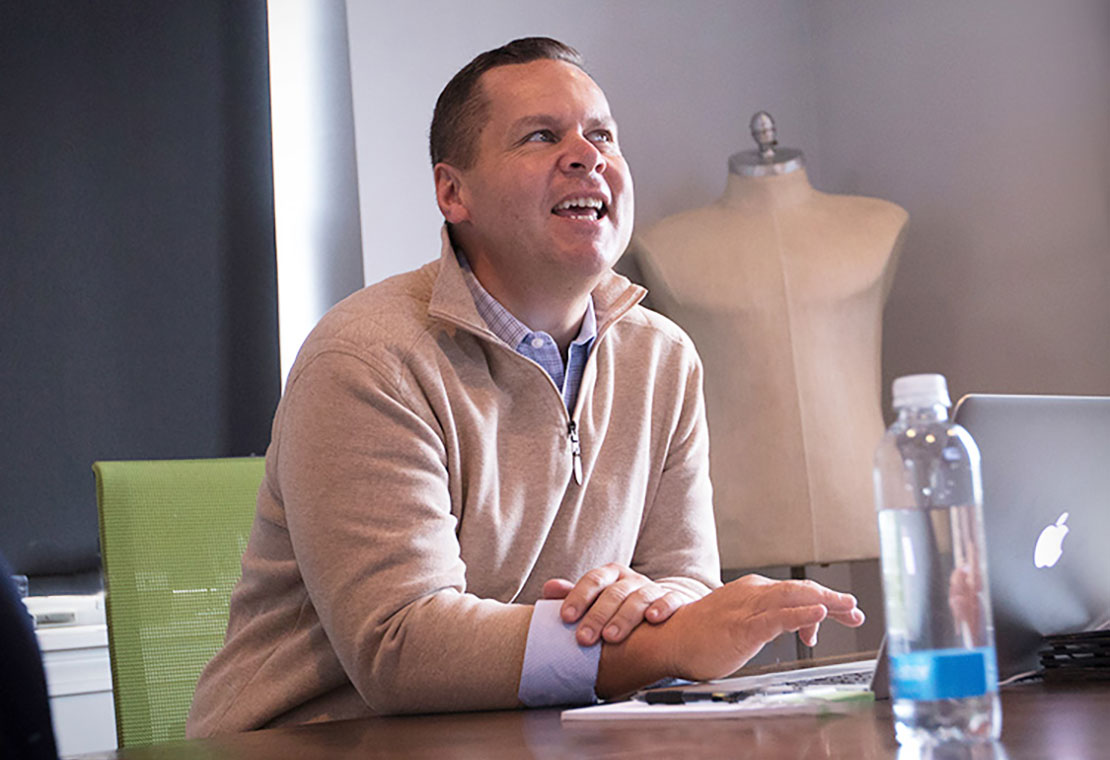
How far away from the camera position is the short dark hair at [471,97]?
164cm

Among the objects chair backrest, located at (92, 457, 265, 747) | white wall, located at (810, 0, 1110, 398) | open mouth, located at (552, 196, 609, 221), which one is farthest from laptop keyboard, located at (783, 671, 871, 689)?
white wall, located at (810, 0, 1110, 398)

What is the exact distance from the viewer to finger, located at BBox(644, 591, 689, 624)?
121 centimetres

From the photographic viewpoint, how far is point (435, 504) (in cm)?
133

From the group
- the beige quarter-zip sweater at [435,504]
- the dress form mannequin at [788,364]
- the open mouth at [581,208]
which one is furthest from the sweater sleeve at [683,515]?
the dress form mannequin at [788,364]

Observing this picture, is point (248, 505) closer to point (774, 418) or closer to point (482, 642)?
point (482, 642)

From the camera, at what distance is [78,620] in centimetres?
241

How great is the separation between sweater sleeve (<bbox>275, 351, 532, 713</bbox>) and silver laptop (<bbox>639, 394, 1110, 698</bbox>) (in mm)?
221

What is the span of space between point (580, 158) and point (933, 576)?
886mm

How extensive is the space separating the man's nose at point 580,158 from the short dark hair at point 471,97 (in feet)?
0.40

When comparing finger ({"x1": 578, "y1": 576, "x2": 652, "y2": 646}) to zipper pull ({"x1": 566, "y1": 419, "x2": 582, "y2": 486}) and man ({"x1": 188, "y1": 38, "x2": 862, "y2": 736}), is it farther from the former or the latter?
zipper pull ({"x1": 566, "y1": 419, "x2": 582, "y2": 486})

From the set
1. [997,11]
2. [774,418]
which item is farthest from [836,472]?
[997,11]

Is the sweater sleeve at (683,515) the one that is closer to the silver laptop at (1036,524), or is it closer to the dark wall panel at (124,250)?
the silver laptop at (1036,524)

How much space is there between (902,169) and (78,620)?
2.21 m

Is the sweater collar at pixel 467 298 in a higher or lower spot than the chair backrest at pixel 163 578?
higher
